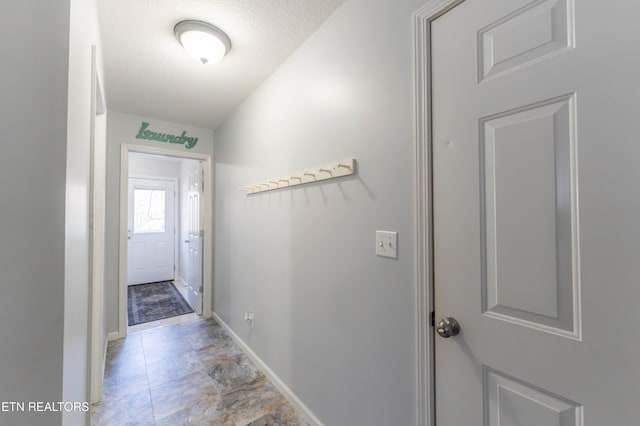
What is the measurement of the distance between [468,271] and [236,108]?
8.80 feet

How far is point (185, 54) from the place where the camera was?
182 centimetres

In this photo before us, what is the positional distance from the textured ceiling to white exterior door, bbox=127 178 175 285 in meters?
2.63

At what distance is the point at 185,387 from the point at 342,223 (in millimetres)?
1821

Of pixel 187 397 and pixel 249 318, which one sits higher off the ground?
pixel 249 318

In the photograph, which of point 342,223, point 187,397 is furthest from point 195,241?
point 342,223

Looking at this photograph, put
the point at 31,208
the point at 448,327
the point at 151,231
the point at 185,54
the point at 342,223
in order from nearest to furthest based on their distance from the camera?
the point at 31,208
the point at 448,327
the point at 342,223
the point at 185,54
the point at 151,231

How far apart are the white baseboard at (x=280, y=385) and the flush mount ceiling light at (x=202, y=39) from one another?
235cm

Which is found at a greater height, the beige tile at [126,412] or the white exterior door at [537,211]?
the white exterior door at [537,211]

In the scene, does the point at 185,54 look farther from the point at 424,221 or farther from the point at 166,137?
the point at 424,221

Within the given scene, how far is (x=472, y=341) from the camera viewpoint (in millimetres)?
880

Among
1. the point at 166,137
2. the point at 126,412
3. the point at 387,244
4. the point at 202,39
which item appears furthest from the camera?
the point at 166,137

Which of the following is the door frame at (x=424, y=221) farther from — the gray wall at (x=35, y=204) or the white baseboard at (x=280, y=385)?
the gray wall at (x=35, y=204)

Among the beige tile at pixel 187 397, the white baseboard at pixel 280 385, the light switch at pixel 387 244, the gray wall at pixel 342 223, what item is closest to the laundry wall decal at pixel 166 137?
the gray wall at pixel 342 223

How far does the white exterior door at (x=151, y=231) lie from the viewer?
4791 mm
